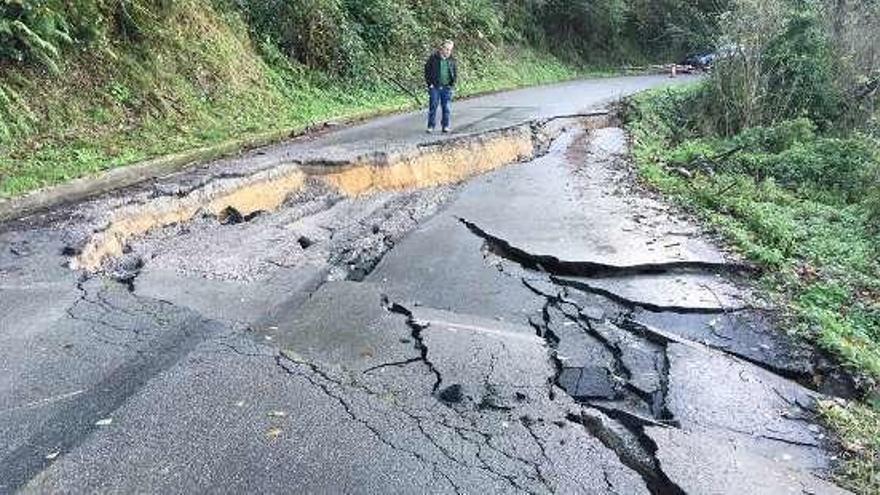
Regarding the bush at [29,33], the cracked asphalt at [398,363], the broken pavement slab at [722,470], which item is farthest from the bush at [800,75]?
the broken pavement slab at [722,470]

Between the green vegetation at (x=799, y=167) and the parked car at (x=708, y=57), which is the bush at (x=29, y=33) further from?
the parked car at (x=708, y=57)

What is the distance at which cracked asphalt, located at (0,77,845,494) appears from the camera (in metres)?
4.08

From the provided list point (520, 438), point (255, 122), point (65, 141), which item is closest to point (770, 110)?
point (255, 122)

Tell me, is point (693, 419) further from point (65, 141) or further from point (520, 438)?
point (65, 141)

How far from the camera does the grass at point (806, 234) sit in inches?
213

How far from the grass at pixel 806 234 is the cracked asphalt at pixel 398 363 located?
0.23m

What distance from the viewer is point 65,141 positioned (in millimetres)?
10531

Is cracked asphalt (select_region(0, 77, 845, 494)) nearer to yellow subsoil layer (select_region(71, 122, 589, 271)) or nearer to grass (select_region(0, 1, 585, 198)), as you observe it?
yellow subsoil layer (select_region(71, 122, 589, 271))

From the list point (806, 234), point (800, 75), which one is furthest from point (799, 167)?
point (800, 75)

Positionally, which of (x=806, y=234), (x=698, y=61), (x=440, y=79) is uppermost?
(x=440, y=79)

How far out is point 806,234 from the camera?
916 centimetres

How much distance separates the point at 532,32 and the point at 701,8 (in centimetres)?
1149

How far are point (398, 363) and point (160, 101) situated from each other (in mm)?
9019

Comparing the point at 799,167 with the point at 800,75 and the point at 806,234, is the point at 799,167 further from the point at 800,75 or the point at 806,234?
the point at 800,75
